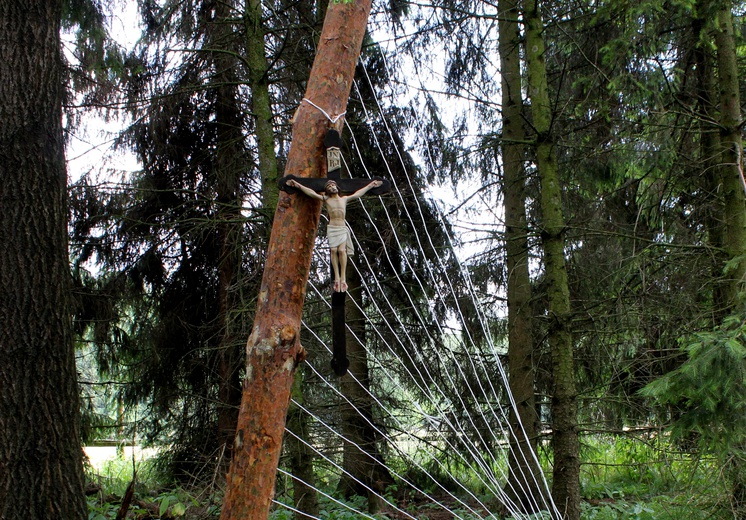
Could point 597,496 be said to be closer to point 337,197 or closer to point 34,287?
point 337,197

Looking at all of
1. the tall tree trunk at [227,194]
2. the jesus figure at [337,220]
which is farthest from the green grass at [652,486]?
the tall tree trunk at [227,194]

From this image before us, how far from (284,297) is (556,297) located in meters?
3.29

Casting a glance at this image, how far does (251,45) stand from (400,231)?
11.6 feet

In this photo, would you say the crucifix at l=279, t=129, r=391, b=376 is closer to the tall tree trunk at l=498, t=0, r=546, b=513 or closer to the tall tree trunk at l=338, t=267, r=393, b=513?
the tall tree trunk at l=498, t=0, r=546, b=513

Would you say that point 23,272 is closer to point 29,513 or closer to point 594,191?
point 29,513

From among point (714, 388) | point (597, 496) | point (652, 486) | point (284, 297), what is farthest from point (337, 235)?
point (652, 486)

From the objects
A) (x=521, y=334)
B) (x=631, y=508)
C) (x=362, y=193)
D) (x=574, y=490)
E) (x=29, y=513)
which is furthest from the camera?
(x=521, y=334)

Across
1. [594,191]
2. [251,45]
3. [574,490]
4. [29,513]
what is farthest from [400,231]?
[29,513]

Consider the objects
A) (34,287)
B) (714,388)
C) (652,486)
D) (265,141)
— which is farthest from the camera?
(652,486)

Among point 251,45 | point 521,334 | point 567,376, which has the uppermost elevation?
point 251,45

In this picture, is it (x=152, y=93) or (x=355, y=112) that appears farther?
(x=355, y=112)

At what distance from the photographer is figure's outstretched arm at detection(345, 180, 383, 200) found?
4.24 meters

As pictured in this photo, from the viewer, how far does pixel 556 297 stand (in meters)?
6.39

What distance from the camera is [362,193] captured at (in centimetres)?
432
